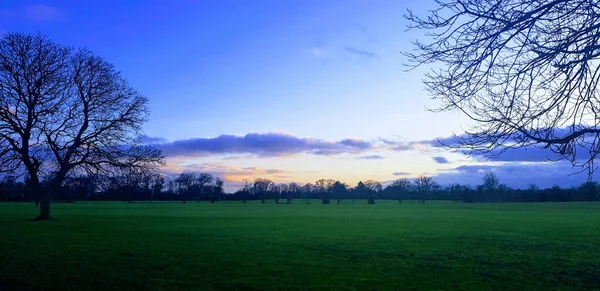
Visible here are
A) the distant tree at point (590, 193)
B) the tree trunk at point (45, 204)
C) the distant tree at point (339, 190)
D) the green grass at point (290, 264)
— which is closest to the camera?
the green grass at point (290, 264)

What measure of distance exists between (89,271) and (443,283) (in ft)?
29.6

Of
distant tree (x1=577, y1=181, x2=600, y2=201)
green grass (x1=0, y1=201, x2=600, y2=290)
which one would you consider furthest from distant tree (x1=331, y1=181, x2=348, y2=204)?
green grass (x1=0, y1=201, x2=600, y2=290)

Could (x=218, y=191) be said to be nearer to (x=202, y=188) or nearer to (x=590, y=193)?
(x=202, y=188)

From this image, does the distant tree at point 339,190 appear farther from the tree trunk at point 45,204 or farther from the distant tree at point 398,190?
the tree trunk at point 45,204

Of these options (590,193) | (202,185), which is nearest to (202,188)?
(202,185)

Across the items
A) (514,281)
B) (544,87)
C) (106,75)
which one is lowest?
(514,281)

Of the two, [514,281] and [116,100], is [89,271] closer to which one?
[514,281]

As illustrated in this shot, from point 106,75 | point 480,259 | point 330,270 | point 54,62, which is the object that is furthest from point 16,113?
point 480,259

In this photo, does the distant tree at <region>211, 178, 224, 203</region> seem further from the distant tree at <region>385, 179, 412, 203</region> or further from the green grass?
the green grass

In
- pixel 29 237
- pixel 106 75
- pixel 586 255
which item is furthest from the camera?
pixel 106 75

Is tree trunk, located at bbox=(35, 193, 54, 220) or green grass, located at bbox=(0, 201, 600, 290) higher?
tree trunk, located at bbox=(35, 193, 54, 220)

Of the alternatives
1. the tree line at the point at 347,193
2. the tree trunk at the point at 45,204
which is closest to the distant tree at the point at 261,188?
the tree line at the point at 347,193

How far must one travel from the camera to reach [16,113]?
109 feet

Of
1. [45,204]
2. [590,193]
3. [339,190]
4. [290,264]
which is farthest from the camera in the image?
[339,190]
